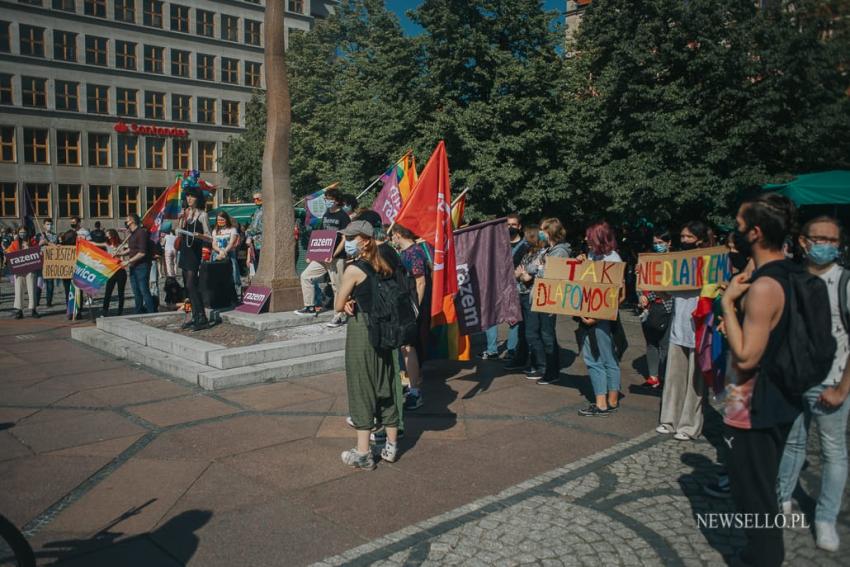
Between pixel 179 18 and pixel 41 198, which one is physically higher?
pixel 179 18

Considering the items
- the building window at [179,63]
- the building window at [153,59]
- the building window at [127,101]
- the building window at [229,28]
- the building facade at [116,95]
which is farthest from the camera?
the building window at [229,28]

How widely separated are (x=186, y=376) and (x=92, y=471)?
9.73 ft

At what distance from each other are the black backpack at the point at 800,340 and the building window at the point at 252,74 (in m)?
61.4

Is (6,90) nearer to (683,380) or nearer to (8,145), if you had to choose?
(8,145)

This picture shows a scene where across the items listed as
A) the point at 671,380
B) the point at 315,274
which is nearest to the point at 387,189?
the point at 315,274

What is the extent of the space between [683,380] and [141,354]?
6.67 m

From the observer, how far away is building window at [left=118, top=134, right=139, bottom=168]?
53500mm

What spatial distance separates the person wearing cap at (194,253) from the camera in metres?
10.1

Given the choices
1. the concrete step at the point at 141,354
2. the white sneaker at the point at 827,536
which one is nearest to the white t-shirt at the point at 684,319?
the white sneaker at the point at 827,536

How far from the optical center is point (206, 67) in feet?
189

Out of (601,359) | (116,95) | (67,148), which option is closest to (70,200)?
(67,148)

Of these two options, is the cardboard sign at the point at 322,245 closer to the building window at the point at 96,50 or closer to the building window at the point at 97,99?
the building window at the point at 97,99

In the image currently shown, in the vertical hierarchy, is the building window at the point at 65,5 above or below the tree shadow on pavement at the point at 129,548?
above

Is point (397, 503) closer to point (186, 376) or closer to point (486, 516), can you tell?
point (486, 516)
